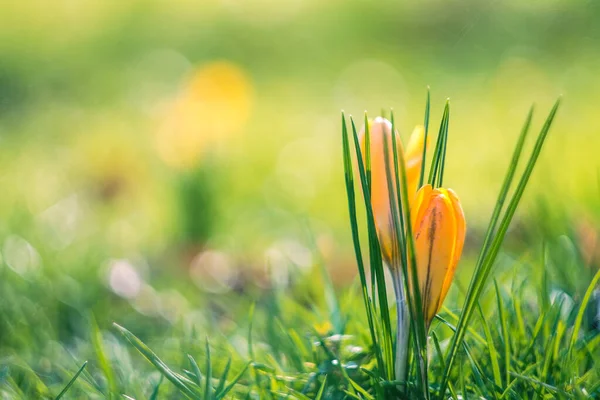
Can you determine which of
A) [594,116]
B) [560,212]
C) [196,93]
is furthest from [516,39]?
[560,212]

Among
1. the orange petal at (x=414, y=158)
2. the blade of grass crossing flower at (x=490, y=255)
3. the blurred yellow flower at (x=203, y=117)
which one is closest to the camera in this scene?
the blade of grass crossing flower at (x=490, y=255)

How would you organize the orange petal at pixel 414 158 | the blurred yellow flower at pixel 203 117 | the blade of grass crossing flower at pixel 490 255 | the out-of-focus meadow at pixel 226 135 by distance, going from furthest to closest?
the blurred yellow flower at pixel 203 117
the out-of-focus meadow at pixel 226 135
the orange petal at pixel 414 158
the blade of grass crossing flower at pixel 490 255

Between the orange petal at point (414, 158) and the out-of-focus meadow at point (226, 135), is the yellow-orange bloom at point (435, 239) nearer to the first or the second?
the orange petal at point (414, 158)

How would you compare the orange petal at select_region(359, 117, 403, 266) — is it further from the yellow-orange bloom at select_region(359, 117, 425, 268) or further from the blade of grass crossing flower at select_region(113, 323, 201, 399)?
the blade of grass crossing flower at select_region(113, 323, 201, 399)

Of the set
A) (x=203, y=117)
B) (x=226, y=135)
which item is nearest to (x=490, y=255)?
(x=203, y=117)

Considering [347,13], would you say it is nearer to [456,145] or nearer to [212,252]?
[456,145]

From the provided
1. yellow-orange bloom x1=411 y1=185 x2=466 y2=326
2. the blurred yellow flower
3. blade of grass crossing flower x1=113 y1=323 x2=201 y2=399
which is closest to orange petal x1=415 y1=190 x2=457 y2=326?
yellow-orange bloom x1=411 y1=185 x2=466 y2=326

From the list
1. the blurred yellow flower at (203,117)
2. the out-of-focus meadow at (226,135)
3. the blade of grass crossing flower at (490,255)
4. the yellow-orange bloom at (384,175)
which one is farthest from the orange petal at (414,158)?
the blurred yellow flower at (203,117)
